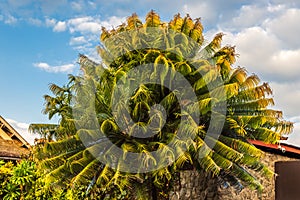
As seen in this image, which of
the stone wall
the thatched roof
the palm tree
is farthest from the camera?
the thatched roof

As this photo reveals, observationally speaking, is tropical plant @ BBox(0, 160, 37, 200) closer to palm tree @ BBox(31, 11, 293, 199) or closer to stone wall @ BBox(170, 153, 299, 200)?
palm tree @ BBox(31, 11, 293, 199)

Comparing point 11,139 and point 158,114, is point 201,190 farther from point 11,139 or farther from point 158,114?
point 11,139

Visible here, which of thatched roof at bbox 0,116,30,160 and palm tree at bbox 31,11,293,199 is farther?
thatched roof at bbox 0,116,30,160

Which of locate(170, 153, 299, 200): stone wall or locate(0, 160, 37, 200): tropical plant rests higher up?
locate(170, 153, 299, 200): stone wall

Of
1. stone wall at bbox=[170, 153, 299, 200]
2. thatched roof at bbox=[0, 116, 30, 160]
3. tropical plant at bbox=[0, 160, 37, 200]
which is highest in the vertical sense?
thatched roof at bbox=[0, 116, 30, 160]

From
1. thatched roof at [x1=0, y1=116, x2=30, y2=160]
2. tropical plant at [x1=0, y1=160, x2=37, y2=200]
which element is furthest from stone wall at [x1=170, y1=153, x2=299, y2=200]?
thatched roof at [x1=0, y1=116, x2=30, y2=160]

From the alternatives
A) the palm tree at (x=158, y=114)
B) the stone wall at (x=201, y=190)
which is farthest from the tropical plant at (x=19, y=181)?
the stone wall at (x=201, y=190)

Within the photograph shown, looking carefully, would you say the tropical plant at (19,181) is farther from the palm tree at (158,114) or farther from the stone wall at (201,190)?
the stone wall at (201,190)

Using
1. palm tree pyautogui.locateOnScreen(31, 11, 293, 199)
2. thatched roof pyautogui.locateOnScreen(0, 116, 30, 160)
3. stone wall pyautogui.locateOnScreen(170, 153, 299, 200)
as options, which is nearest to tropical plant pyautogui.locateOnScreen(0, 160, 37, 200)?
palm tree pyautogui.locateOnScreen(31, 11, 293, 199)

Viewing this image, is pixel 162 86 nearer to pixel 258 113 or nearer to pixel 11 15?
pixel 258 113

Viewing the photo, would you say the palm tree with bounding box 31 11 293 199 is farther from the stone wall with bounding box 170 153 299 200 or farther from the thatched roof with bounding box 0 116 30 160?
the thatched roof with bounding box 0 116 30 160

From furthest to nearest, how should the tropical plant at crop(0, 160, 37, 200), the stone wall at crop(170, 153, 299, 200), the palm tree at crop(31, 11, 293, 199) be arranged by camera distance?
the stone wall at crop(170, 153, 299, 200) → the tropical plant at crop(0, 160, 37, 200) → the palm tree at crop(31, 11, 293, 199)

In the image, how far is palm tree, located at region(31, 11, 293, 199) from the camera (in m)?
11.4

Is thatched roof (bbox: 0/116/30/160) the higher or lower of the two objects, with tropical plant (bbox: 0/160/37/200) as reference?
higher
